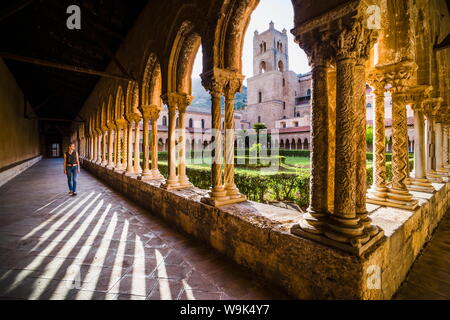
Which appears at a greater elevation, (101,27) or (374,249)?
(101,27)

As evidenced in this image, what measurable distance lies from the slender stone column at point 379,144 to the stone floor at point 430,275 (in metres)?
0.83

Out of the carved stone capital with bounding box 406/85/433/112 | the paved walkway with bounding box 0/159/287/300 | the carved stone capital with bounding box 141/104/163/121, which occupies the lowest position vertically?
the paved walkway with bounding box 0/159/287/300

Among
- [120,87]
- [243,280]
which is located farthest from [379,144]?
[120,87]

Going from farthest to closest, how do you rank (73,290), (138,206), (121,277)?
(138,206) < (121,277) < (73,290)

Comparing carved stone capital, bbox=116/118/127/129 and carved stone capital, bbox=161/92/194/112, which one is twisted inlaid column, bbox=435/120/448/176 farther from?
carved stone capital, bbox=116/118/127/129

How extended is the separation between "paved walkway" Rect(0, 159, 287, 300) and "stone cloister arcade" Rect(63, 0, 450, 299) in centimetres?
26

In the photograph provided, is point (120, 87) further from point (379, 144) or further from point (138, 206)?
point (379, 144)

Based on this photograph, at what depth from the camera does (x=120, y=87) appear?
755 cm

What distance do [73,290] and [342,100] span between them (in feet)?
9.47

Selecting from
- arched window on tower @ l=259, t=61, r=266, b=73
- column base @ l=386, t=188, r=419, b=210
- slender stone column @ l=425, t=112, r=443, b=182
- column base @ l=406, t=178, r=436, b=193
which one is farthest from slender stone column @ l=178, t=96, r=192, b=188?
arched window on tower @ l=259, t=61, r=266, b=73

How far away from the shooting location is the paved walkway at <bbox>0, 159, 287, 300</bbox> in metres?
2.01

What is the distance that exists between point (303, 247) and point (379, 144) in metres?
2.00

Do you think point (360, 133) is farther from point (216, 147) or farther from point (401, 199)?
point (216, 147)

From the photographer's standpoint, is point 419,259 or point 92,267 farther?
point 419,259
